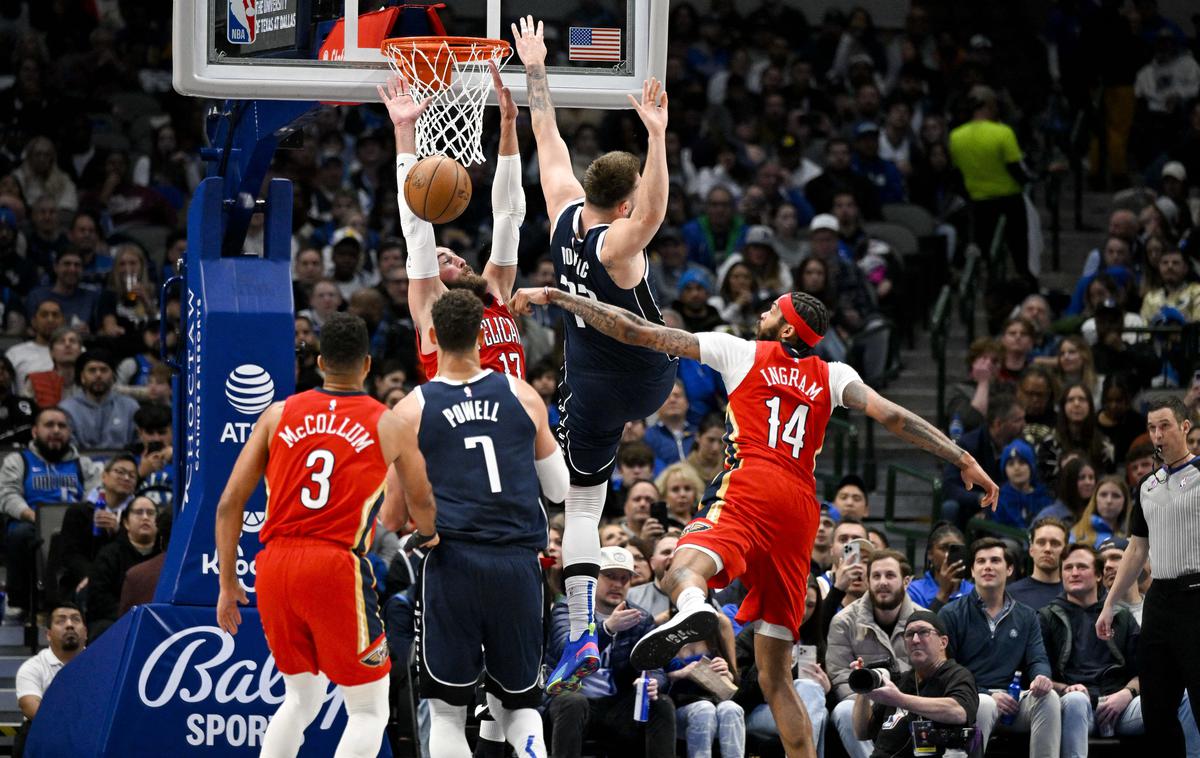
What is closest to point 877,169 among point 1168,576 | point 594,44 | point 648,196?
point 1168,576

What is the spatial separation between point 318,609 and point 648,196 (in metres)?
2.67

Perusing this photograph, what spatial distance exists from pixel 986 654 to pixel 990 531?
264cm

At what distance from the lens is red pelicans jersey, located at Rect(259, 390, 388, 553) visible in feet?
28.6

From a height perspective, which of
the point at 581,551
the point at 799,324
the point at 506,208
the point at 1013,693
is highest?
the point at 506,208

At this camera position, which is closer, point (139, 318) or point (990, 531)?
point (990, 531)

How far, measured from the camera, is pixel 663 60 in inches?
419

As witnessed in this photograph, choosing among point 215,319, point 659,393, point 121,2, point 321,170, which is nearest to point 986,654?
point 659,393

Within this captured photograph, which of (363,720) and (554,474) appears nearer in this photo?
(363,720)

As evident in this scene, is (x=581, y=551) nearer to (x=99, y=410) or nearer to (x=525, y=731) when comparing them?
(x=525, y=731)

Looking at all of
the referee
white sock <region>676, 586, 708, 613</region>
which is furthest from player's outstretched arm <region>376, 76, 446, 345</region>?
the referee

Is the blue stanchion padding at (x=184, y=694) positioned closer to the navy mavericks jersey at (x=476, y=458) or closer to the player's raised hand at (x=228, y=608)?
the player's raised hand at (x=228, y=608)

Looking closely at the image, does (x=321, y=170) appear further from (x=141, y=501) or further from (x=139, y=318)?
(x=141, y=501)

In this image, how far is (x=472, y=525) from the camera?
8828 millimetres

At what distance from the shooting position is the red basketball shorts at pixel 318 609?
8703mm
